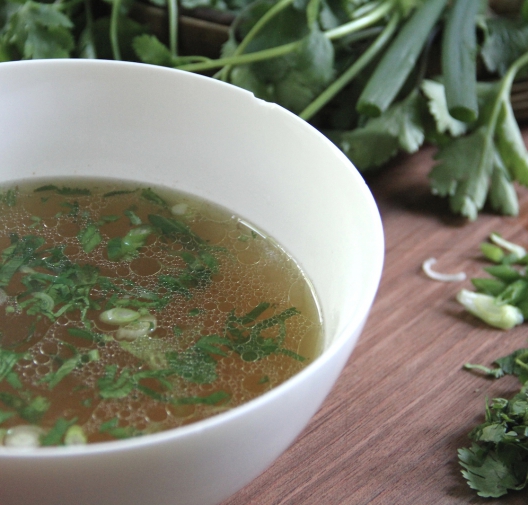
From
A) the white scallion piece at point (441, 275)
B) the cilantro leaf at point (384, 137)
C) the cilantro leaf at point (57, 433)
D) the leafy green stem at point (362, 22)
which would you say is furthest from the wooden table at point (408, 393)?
the leafy green stem at point (362, 22)

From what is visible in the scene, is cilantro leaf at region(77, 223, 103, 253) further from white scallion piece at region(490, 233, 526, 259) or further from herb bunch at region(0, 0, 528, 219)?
white scallion piece at region(490, 233, 526, 259)

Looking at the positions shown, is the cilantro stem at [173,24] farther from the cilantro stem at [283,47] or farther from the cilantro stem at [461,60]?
the cilantro stem at [461,60]

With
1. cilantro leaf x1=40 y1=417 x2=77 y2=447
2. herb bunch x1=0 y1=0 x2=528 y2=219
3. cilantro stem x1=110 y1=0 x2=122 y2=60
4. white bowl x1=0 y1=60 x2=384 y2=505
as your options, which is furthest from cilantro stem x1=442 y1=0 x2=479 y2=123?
cilantro leaf x1=40 y1=417 x2=77 y2=447

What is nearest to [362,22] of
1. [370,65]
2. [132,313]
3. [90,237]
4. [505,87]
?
[370,65]

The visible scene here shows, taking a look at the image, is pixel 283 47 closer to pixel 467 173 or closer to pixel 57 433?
pixel 467 173

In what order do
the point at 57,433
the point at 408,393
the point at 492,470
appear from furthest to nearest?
the point at 408,393 → the point at 492,470 → the point at 57,433

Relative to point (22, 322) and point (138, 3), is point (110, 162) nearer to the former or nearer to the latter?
point (22, 322)
